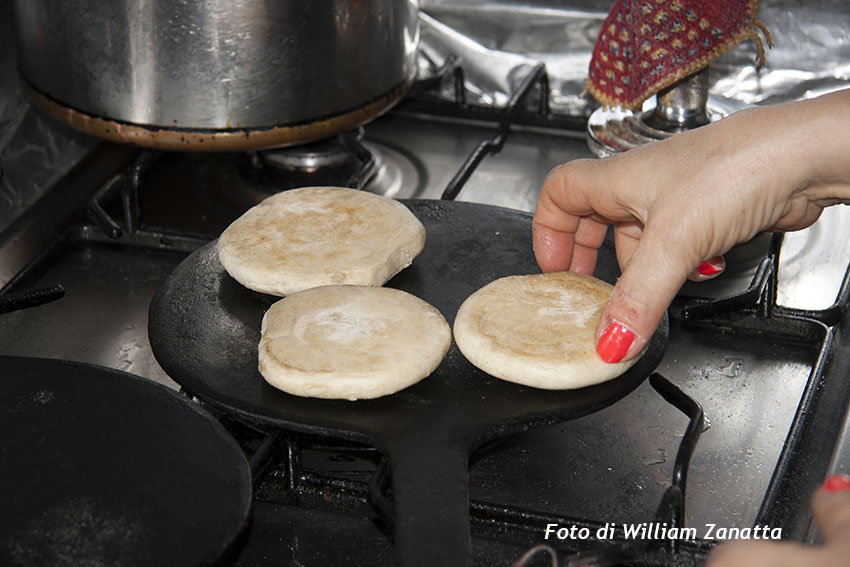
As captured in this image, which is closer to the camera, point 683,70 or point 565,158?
point 683,70

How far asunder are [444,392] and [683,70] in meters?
0.73

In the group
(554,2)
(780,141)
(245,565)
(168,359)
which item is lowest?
(245,565)

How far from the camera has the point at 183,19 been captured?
1.25 metres

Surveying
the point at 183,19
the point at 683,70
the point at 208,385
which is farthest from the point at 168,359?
the point at 683,70

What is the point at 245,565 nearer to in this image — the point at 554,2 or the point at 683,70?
the point at 683,70

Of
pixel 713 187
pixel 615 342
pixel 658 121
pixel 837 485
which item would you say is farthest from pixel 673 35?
pixel 837 485

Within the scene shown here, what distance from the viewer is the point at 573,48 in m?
1.99

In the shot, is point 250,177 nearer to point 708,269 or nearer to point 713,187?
point 708,269

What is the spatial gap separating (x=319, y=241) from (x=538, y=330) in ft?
1.01

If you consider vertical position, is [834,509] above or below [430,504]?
above

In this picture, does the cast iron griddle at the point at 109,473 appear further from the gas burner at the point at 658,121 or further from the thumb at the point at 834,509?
the gas burner at the point at 658,121

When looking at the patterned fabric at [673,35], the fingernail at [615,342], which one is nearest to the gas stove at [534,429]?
the fingernail at [615,342]

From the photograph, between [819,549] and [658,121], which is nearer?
[819,549]

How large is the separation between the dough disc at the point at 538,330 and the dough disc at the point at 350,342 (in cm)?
4
